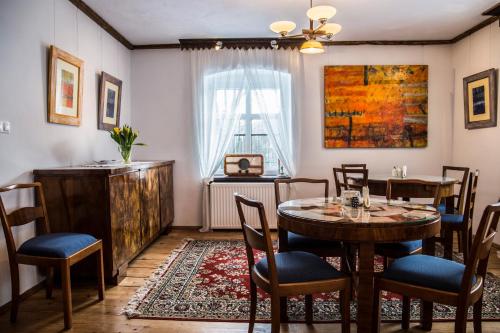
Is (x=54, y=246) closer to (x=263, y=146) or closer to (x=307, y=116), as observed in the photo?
(x=263, y=146)

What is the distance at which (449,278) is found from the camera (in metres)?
1.61

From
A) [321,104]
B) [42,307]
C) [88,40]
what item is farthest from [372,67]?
[42,307]

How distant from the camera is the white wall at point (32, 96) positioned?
2.40 metres

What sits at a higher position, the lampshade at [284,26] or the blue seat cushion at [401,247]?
the lampshade at [284,26]

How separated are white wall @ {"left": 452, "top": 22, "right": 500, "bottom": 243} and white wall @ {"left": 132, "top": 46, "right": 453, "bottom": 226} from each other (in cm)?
13

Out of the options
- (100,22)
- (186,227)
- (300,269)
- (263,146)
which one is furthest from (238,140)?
(300,269)

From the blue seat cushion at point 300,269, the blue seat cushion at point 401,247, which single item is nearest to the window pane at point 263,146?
the blue seat cushion at point 401,247

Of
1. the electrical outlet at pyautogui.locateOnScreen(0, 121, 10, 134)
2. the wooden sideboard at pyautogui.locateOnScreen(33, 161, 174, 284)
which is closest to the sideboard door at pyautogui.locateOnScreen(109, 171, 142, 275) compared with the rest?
the wooden sideboard at pyautogui.locateOnScreen(33, 161, 174, 284)

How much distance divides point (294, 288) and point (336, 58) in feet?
12.0

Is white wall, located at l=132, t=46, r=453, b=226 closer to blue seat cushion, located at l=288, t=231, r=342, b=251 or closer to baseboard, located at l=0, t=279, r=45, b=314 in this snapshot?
baseboard, located at l=0, t=279, r=45, b=314

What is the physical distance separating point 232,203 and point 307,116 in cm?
150

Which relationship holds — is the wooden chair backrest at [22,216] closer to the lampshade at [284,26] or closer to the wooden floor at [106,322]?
the wooden floor at [106,322]

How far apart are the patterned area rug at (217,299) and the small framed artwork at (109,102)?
169 cm

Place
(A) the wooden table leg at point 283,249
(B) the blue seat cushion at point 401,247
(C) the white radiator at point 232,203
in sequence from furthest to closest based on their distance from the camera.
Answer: (C) the white radiator at point 232,203, (A) the wooden table leg at point 283,249, (B) the blue seat cushion at point 401,247
